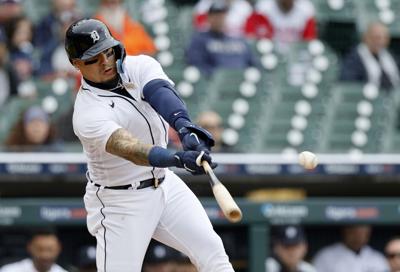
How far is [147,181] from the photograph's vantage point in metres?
5.19

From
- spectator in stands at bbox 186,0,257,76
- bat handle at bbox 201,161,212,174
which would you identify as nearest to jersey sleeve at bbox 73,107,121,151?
bat handle at bbox 201,161,212,174

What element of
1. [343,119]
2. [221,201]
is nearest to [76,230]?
[343,119]

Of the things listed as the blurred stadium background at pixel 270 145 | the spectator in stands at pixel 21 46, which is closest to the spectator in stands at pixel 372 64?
the blurred stadium background at pixel 270 145

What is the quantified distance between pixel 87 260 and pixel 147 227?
2225mm

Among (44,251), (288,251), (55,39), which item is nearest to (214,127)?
(288,251)

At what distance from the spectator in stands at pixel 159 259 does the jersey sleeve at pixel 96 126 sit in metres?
2.40

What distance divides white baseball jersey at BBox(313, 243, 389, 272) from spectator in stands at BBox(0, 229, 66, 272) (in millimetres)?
1837

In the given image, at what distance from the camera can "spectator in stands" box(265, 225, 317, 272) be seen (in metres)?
7.30

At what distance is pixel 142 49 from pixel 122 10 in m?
0.37

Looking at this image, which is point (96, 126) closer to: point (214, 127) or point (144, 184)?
point (144, 184)

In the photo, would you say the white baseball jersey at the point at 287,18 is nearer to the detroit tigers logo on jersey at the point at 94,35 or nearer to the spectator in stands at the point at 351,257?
the spectator in stands at the point at 351,257

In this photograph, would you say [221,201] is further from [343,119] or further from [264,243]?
[343,119]

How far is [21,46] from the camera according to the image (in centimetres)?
883

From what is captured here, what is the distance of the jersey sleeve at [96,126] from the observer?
4.85 meters
